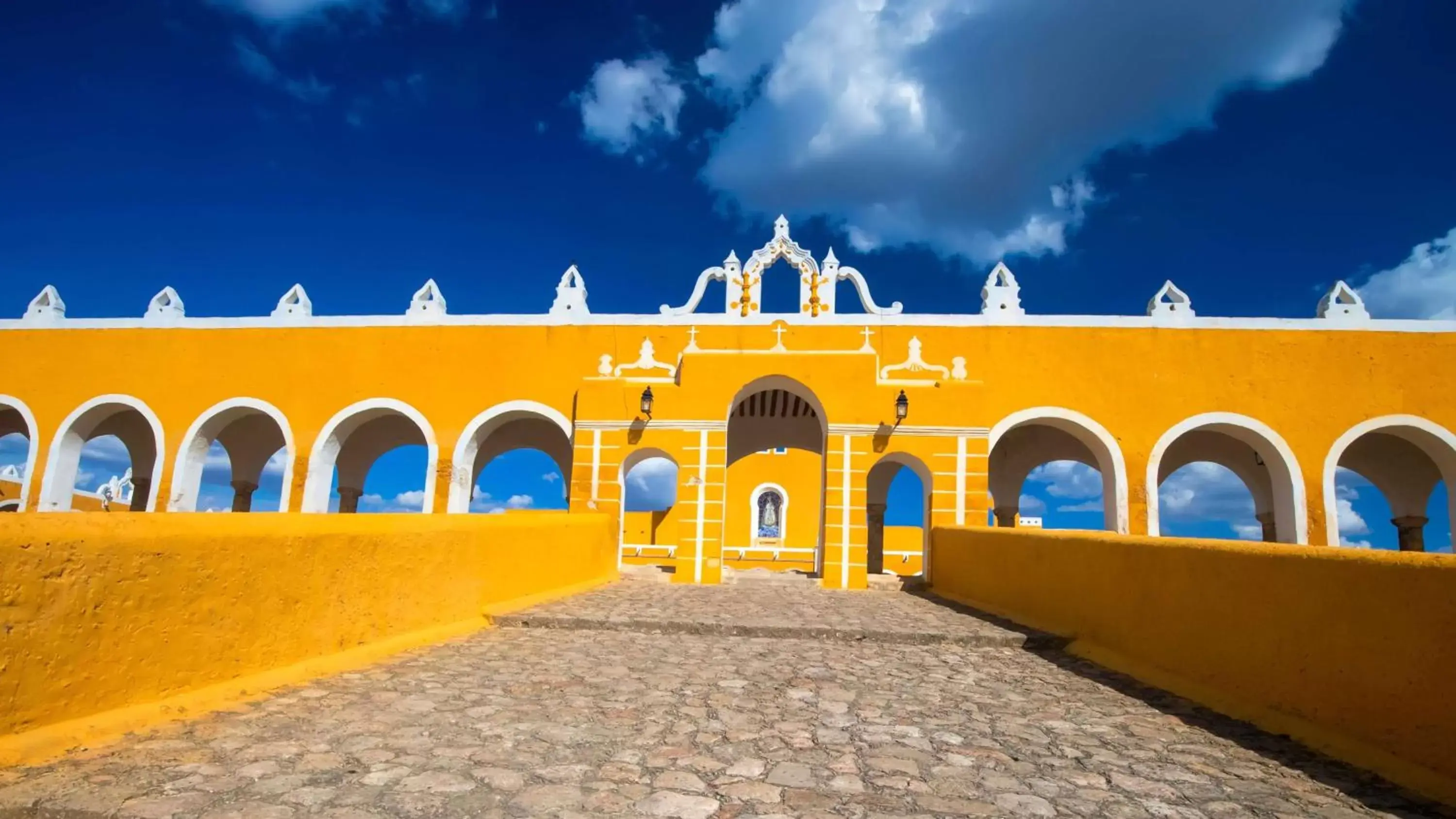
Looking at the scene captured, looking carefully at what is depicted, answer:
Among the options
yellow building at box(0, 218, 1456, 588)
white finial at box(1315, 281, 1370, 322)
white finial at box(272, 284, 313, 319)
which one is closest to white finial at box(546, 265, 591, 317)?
yellow building at box(0, 218, 1456, 588)

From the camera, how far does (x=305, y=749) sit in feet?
8.83

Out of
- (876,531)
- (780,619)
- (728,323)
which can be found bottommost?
(780,619)

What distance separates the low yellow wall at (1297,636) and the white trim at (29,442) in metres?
16.2

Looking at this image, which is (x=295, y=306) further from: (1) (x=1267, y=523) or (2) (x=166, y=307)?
(1) (x=1267, y=523)

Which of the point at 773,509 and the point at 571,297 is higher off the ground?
the point at 571,297

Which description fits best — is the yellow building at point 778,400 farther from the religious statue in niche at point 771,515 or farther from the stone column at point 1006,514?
the religious statue in niche at point 771,515

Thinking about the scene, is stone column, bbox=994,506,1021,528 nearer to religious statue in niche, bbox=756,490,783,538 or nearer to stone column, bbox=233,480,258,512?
religious statue in niche, bbox=756,490,783,538

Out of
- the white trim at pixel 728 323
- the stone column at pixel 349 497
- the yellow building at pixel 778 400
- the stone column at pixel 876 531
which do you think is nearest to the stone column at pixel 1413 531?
the yellow building at pixel 778 400

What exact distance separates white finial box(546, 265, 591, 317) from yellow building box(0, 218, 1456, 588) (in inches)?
1.9

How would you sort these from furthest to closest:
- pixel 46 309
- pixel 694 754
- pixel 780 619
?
pixel 46 309 → pixel 780 619 → pixel 694 754

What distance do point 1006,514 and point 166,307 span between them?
624 inches

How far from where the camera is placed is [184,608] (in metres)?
3.08

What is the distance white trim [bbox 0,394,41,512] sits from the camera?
13.3 m

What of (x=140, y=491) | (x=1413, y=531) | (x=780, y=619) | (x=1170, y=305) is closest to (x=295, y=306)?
(x=140, y=491)
